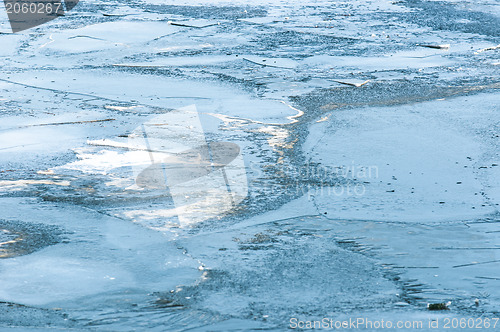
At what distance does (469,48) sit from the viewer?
9289 millimetres

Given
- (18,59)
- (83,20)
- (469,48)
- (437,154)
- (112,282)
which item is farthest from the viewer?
(83,20)

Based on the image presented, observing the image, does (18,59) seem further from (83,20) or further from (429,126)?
(429,126)

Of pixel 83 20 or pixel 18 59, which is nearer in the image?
pixel 18 59

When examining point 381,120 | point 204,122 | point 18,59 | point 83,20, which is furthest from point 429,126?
point 83,20

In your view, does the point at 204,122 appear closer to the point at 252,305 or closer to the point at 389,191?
the point at 389,191

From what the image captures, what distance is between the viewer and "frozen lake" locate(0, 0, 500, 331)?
354cm

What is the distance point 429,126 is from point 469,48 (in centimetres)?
342

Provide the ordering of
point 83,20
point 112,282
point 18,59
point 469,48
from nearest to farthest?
point 112,282 → point 18,59 → point 469,48 → point 83,20

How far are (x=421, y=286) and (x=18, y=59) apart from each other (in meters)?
6.57

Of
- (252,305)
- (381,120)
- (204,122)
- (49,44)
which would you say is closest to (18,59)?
(49,44)

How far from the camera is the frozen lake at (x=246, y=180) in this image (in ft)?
11.6

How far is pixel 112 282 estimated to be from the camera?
3682 millimetres

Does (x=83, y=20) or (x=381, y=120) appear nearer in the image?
(x=381, y=120)

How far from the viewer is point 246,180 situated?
16.8 ft
